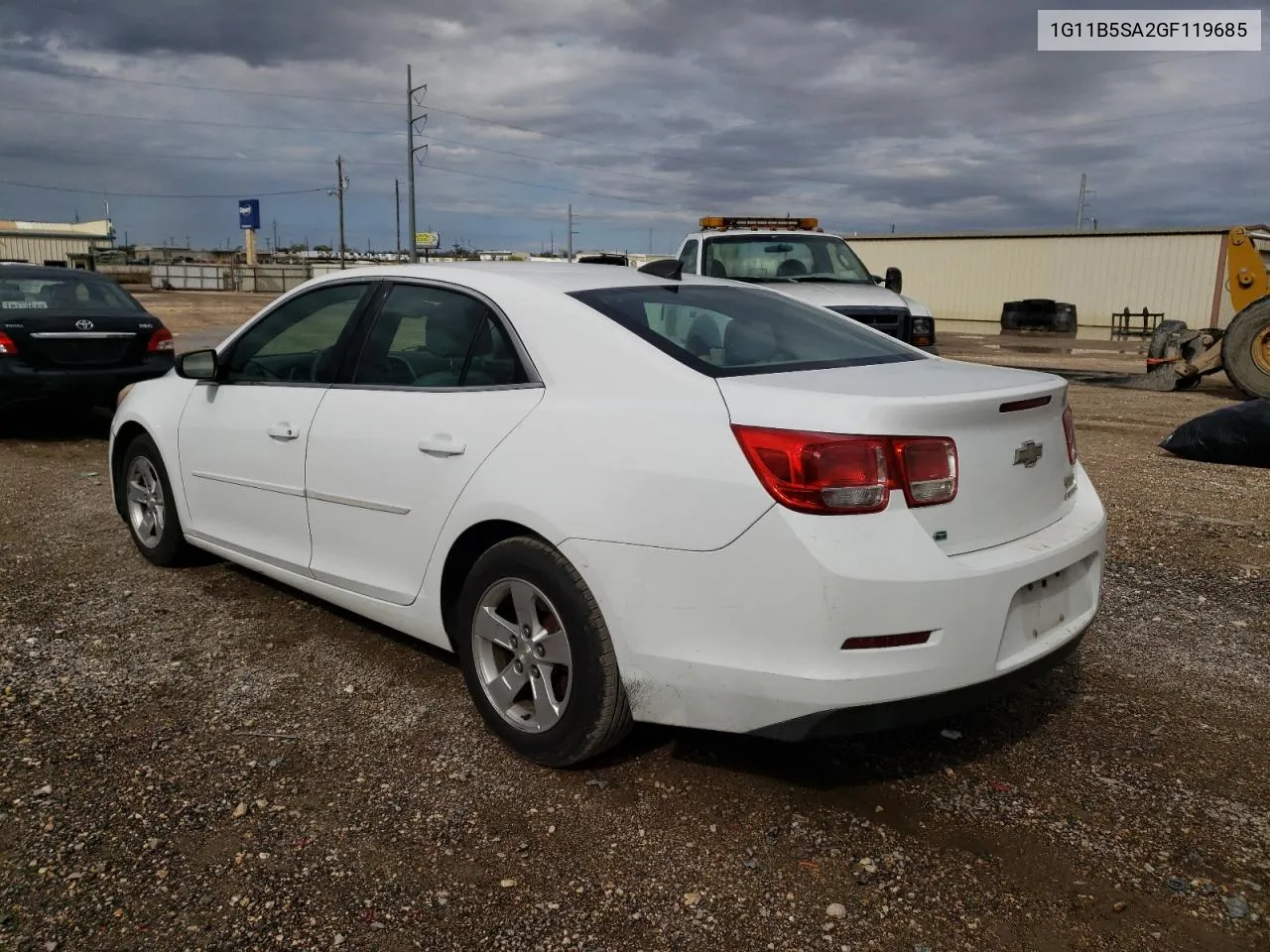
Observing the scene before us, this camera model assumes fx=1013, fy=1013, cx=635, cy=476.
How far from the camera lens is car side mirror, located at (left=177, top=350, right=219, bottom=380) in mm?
4598

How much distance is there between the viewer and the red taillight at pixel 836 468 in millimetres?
2574

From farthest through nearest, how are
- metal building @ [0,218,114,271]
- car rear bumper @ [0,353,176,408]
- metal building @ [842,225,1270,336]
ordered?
metal building @ [0,218,114,271] → metal building @ [842,225,1270,336] → car rear bumper @ [0,353,176,408]

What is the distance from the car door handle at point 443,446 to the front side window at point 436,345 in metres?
0.22

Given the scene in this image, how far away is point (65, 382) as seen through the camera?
8.91m

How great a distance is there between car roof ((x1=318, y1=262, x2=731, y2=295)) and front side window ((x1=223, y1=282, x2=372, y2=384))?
119mm

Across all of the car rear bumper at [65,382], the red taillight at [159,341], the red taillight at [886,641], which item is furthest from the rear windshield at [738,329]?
the red taillight at [159,341]

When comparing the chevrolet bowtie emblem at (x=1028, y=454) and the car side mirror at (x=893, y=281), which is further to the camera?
the car side mirror at (x=893, y=281)

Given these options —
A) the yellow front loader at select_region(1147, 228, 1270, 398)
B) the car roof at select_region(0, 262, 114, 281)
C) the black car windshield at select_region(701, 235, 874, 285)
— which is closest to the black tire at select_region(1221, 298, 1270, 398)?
the yellow front loader at select_region(1147, 228, 1270, 398)

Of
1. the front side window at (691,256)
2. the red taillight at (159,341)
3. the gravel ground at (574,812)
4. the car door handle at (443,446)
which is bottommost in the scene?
the gravel ground at (574,812)

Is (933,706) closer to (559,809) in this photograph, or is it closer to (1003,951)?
(1003,951)

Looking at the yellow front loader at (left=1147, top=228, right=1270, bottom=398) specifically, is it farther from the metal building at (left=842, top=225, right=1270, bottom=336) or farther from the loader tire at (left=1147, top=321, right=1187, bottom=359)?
the metal building at (left=842, top=225, right=1270, bottom=336)

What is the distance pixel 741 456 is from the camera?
2.65 metres

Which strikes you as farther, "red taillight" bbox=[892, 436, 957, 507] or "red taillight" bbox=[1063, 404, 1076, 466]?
"red taillight" bbox=[1063, 404, 1076, 466]

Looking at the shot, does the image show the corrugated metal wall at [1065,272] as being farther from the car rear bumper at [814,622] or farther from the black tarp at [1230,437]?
the car rear bumper at [814,622]
